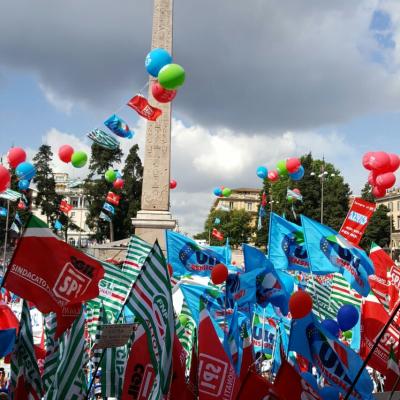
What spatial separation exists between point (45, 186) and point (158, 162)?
36.4 meters

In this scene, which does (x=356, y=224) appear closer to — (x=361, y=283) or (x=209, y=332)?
(x=361, y=283)

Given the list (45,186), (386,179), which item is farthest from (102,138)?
(45,186)

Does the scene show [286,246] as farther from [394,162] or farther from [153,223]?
[153,223]

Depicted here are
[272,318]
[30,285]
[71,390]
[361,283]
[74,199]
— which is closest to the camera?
[30,285]

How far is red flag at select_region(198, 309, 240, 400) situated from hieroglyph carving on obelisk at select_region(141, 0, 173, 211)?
1574 centimetres

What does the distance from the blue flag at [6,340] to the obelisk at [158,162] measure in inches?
616

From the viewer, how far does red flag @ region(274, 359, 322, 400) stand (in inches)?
237

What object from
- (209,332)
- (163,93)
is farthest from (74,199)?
Result: (209,332)

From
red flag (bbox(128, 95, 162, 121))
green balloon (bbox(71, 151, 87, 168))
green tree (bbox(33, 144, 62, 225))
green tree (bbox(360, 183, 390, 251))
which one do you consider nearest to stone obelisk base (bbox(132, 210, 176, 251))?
green balloon (bbox(71, 151, 87, 168))

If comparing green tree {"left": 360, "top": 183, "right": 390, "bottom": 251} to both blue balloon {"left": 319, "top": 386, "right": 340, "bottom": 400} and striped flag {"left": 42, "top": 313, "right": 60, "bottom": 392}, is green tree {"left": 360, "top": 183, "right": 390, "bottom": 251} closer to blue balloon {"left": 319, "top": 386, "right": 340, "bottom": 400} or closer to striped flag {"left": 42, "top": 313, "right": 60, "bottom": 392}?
blue balloon {"left": 319, "top": 386, "right": 340, "bottom": 400}

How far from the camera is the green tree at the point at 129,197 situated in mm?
50500

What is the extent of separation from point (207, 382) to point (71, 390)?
140 centimetres

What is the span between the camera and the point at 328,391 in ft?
20.4

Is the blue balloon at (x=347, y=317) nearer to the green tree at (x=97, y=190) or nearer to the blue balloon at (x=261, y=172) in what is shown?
the blue balloon at (x=261, y=172)
